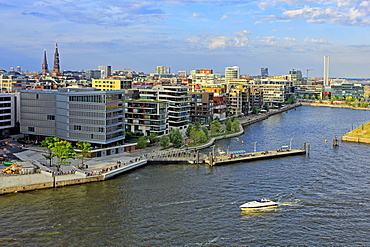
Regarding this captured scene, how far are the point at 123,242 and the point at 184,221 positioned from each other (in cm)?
656

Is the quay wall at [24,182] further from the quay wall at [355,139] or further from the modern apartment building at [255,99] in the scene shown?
the modern apartment building at [255,99]

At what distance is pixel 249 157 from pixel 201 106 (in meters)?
38.3

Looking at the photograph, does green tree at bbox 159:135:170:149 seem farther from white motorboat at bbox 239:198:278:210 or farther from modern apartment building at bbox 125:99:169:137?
white motorboat at bbox 239:198:278:210

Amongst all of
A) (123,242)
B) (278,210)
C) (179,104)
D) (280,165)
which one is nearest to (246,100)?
(179,104)

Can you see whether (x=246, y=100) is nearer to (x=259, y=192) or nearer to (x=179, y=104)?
(x=179, y=104)

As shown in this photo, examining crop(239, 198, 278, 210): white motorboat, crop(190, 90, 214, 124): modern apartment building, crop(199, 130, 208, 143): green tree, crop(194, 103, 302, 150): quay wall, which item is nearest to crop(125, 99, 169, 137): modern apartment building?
crop(199, 130, 208, 143): green tree

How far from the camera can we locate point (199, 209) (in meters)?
40.6

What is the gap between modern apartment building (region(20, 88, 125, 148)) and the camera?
6062 cm

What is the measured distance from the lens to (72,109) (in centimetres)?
6238

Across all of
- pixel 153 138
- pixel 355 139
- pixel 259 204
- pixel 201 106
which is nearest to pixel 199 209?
pixel 259 204

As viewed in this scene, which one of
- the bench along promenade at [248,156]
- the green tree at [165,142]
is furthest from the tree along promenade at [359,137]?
the green tree at [165,142]

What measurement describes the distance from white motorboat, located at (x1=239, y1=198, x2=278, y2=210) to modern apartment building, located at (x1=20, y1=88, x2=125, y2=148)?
27.2m

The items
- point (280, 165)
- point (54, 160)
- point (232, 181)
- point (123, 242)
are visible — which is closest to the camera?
point (123, 242)

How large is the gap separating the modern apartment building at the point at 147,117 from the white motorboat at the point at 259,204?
38255 millimetres
